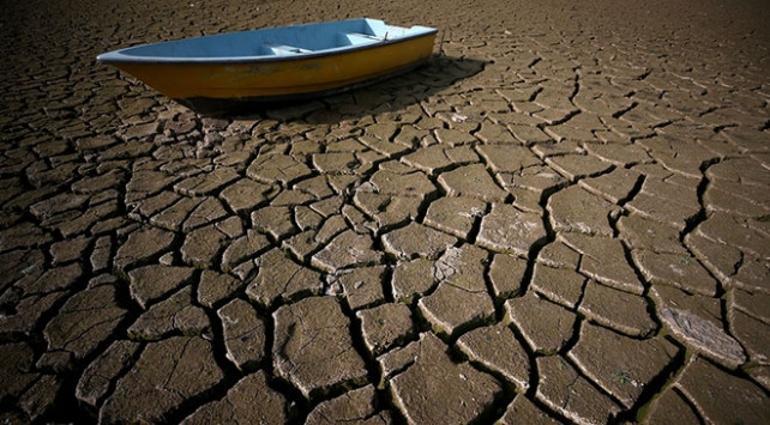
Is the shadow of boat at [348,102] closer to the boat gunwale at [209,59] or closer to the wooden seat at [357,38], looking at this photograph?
the boat gunwale at [209,59]

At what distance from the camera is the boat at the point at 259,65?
10.0 feet

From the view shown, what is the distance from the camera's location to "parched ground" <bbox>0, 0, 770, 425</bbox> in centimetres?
140

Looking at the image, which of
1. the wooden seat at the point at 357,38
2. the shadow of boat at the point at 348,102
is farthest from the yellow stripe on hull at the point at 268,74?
the wooden seat at the point at 357,38

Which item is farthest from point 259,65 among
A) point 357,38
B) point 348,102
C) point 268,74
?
point 357,38

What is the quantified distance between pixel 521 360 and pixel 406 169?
1.56 metres

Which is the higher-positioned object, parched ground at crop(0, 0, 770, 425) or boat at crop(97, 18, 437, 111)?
boat at crop(97, 18, 437, 111)

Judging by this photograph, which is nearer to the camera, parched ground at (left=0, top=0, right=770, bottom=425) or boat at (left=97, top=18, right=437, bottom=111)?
parched ground at (left=0, top=0, right=770, bottom=425)

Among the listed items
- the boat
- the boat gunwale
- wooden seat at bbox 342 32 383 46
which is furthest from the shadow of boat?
wooden seat at bbox 342 32 383 46

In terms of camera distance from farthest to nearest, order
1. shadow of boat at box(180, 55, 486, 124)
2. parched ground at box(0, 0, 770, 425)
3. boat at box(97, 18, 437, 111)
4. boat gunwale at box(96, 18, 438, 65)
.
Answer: shadow of boat at box(180, 55, 486, 124) < boat at box(97, 18, 437, 111) < boat gunwale at box(96, 18, 438, 65) < parched ground at box(0, 0, 770, 425)

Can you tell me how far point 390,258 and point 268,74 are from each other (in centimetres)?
222

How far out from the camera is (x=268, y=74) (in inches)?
131

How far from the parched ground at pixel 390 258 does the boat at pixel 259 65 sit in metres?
0.21

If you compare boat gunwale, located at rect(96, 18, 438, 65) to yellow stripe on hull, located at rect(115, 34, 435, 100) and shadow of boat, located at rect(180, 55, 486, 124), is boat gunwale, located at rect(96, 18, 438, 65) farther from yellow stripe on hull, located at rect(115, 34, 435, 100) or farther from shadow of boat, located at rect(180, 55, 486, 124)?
shadow of boat, located at rect(180, 55, 486, 124)

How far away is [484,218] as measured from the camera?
2.24m
